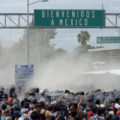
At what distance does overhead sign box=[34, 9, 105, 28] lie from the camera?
3053 cm

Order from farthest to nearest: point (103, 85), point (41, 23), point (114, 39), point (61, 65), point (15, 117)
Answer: point (114, 39) → point (61, 65) → point (41, 23) → point (103, 85) → point (15, 117)

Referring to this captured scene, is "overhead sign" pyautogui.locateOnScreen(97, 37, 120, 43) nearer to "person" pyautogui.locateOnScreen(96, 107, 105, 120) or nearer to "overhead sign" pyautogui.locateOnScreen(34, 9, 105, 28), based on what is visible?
"overhead sign" pyautogui.locateOnScreen(34, 9, 105, 28)

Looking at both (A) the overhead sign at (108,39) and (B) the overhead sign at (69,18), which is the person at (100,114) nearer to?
(B) the overhead sign at (69,18)

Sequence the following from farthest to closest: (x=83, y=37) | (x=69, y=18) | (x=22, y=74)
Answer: (x=83, y=37)
(x=69, y=18)
(x=22, y=74)

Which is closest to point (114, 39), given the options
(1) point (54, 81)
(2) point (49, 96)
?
(1) point (54, 81)

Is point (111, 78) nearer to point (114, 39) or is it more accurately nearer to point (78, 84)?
point (78, 84)

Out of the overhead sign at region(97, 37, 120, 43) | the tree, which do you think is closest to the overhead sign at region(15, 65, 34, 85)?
the overhead sign at region(97, 37, 120, 43)

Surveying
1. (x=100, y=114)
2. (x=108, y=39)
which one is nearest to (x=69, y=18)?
(x=100, y=114)

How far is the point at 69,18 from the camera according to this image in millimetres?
31031

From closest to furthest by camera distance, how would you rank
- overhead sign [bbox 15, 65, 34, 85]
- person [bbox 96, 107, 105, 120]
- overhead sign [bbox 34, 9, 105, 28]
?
person [bbox 96, 107, 105, 120]
overhead sign [bbox 15, 65, 34, 85]
overhead sign [bbox 34, 9, 105, 28]

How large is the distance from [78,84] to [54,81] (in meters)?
3.88

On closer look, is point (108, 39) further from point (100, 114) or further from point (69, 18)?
point (100, 114)

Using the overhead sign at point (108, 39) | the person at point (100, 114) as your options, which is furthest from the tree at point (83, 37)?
the person at point (100, 114)

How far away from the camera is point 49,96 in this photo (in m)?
15.0
